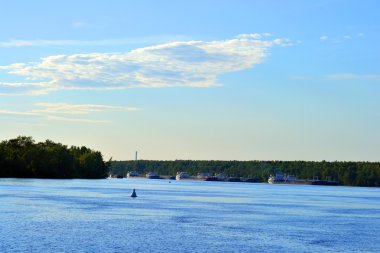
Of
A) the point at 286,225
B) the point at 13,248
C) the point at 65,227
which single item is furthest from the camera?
the point at 286,225

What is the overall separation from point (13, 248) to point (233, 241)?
24.7 m

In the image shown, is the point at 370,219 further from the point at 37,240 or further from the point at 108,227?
the point at 37,240

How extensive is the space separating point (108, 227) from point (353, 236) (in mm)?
31043

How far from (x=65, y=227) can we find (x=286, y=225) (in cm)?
3254

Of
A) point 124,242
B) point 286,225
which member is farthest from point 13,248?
point 286,225

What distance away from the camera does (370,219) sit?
120000 mm

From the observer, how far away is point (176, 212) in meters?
119

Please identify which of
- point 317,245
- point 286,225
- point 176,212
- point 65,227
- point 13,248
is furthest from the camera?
point 176,212

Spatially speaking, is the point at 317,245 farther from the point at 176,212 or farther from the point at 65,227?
the point at 176,212

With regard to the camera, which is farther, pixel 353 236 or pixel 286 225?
pixel 286 225

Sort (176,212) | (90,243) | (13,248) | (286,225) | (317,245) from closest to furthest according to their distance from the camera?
(13,248) → (90,243) → (317,245) → (286,225) → (176,212)

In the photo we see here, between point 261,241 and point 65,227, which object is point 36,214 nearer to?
point 65,227

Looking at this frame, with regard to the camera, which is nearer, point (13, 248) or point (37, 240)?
point (13, 248)

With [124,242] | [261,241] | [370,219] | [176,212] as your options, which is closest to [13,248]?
[124,242]
